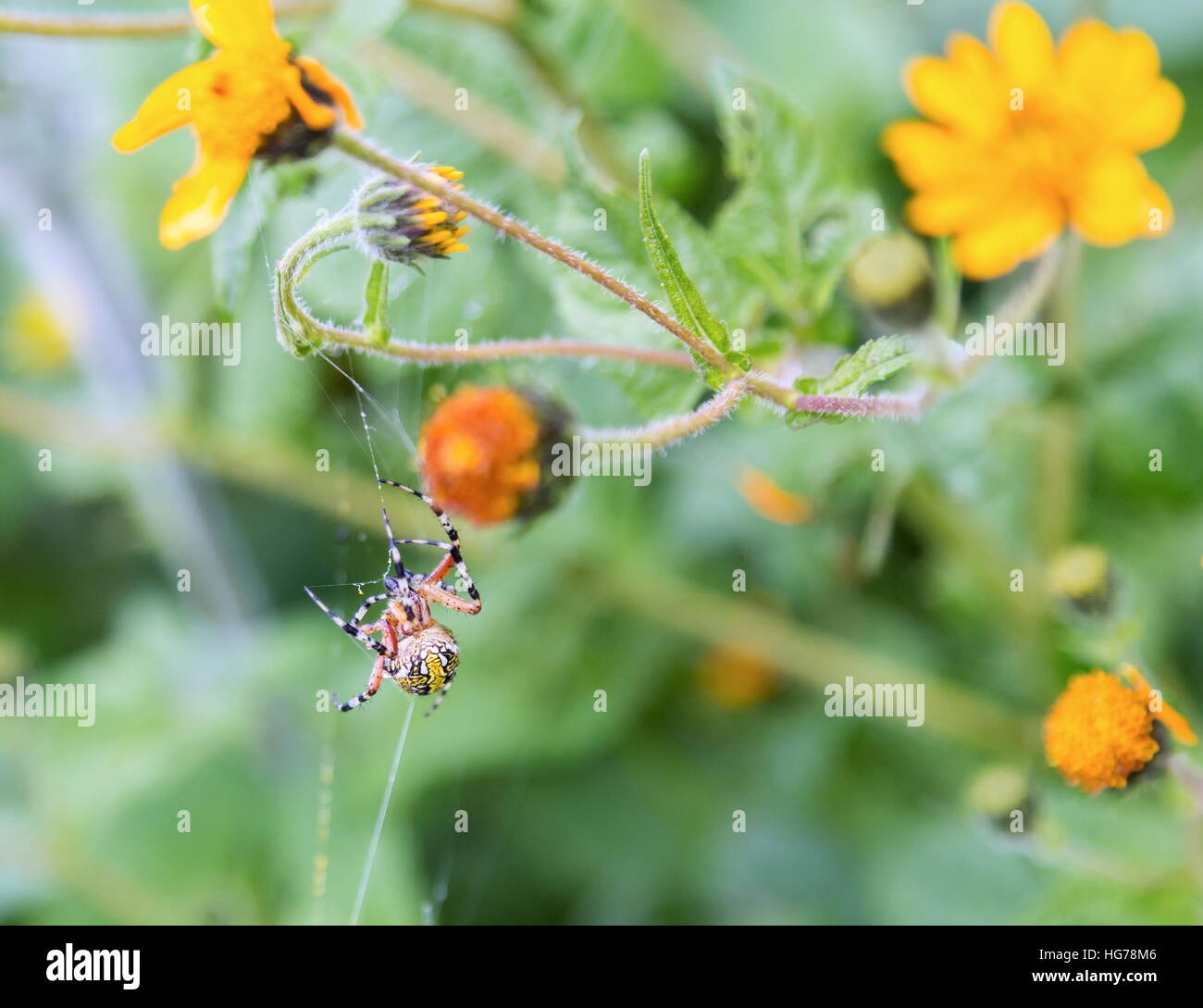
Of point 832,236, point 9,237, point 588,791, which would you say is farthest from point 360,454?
point 9,237

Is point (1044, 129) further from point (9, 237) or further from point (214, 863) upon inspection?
point (9, 237)

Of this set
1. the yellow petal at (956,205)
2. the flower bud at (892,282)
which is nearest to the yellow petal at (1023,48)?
the yellow petal at (956,205)

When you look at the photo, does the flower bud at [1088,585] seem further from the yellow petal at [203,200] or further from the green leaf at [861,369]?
the yellow petal at [203,200]

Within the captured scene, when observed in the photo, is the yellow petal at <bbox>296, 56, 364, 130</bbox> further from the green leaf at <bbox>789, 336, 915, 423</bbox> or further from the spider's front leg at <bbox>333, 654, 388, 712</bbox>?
the spider's front leg at <bbox>333, 654, 388, 712</bbox>

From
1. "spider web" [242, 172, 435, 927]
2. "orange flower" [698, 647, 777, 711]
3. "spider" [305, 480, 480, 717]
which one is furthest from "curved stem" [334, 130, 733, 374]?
"orange flower" [698, 647, 777, 711]

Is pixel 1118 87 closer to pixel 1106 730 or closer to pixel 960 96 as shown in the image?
pixel 960 96

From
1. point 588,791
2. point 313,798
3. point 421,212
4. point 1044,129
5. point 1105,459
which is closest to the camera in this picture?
point 421,212
